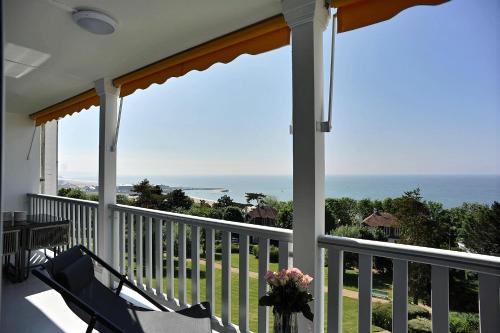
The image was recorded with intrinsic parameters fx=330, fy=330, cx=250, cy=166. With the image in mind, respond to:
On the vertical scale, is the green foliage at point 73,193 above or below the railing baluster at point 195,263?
above

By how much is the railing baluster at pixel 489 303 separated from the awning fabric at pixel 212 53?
1857 millimetres

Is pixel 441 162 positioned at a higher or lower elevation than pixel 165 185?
higher

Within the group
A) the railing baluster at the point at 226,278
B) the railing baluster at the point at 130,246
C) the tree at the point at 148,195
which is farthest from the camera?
the tree at the point at 148,195

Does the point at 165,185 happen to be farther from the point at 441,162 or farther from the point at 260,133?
the point at 441,162

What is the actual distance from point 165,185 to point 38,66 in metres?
2.22

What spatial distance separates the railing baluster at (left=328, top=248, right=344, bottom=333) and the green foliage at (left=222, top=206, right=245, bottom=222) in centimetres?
119

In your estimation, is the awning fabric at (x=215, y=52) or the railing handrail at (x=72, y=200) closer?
the awning fabric at (x=215, y=52)

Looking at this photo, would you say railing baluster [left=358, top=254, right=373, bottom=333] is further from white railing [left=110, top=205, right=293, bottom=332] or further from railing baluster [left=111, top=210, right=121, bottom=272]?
railing baluster [left=111, top=210, right=121, bottom=272]

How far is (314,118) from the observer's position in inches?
81.7

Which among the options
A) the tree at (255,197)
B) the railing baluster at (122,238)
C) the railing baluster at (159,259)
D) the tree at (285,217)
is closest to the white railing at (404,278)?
the tree at (285,217)

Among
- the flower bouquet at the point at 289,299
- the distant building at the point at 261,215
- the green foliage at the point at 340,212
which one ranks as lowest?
the flower bouquet at the point at 289,299

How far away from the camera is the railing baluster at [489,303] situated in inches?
58.8

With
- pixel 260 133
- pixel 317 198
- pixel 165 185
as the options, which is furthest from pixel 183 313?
pixel 260 133

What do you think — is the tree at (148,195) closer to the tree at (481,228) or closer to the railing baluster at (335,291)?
the railing baluster at (335,291)
